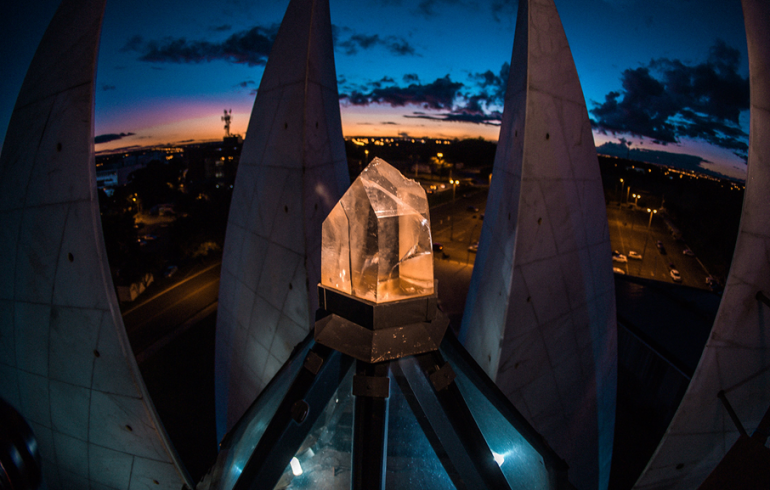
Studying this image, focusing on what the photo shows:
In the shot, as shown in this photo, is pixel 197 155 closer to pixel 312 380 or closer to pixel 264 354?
pixel 264 354

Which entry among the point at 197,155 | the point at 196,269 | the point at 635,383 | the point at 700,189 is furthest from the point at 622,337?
the point at 197,155

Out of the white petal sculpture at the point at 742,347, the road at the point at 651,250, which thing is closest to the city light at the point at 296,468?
the white petal sculpture at the point at 742,347

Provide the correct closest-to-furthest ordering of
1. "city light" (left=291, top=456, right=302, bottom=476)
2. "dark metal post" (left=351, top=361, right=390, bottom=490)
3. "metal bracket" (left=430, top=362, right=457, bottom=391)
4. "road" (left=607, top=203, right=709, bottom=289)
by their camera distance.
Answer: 1. "dark metal post" (left=351, top=361, right=390, bottom=490)
2. "metal bracket" (left=430, top=362, right=457, bottom=391)
3. "city light" (left=291, top=456, right=302, bottom=476)
4. "road" (left=607, top=203, right=709, bottom=289)

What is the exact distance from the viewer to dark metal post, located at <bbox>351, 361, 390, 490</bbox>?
1.78 m

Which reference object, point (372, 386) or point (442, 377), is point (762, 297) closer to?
point (442, 377)

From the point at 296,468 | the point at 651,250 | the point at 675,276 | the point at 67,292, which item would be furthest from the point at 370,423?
the point at 651,250

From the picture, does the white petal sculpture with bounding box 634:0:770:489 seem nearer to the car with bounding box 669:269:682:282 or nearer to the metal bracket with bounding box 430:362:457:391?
the metal bracket with bounding box 430:362:457:391

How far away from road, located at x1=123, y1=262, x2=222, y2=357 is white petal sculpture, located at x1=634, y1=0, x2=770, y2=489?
59.4ft

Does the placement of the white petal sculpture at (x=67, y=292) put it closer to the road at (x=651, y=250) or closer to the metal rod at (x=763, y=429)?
the metal rod at (x=763, y=429)

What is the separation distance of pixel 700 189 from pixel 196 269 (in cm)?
6102

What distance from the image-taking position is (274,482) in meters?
1.98

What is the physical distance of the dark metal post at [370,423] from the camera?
178 cm

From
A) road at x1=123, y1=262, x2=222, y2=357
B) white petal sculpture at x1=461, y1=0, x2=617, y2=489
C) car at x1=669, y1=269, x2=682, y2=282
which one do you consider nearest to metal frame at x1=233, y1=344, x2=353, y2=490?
white petal sculpture at x1=461, y1=0, x2=617, y2=489

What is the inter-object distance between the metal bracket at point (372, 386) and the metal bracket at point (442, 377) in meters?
0.32
